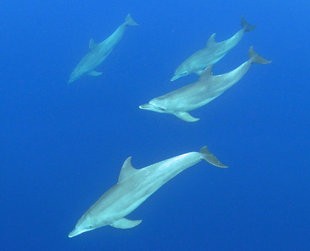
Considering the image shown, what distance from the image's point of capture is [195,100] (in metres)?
8.16

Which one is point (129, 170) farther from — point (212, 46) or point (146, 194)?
point (212, 46)

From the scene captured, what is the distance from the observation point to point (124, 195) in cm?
632

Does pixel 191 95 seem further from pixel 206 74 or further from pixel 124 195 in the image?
pixel 124 195

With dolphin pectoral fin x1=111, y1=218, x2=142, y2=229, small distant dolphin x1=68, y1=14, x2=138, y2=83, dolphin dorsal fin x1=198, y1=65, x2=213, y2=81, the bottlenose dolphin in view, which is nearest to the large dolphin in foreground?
dolphin pectoral fin x1=111, y1=218, x2=142, y2=229

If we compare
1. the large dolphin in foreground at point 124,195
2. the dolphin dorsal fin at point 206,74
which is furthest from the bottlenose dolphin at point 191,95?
the large dolphin in foreground at point 124,195

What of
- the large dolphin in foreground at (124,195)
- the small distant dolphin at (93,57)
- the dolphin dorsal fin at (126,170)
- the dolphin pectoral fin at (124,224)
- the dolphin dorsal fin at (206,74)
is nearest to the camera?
the large dolphin in foreground at (124,195)

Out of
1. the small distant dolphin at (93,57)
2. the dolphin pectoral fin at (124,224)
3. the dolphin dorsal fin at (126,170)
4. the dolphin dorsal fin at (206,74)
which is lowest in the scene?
the dolphin pectoral fin at (124,224)

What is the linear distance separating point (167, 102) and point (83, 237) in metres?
4.18

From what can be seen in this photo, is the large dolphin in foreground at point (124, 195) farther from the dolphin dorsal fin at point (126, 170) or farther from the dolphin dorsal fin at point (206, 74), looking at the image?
the dolphin dorsal fin at point (206, 74)

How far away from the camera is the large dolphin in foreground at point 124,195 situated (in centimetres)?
630

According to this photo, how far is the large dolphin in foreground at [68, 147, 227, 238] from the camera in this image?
630 centimetres

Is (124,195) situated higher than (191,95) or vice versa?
(191,95)

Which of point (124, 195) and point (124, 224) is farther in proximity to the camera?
point (124, 224)

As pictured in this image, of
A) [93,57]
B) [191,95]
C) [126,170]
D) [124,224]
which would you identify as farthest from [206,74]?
[93,57]
